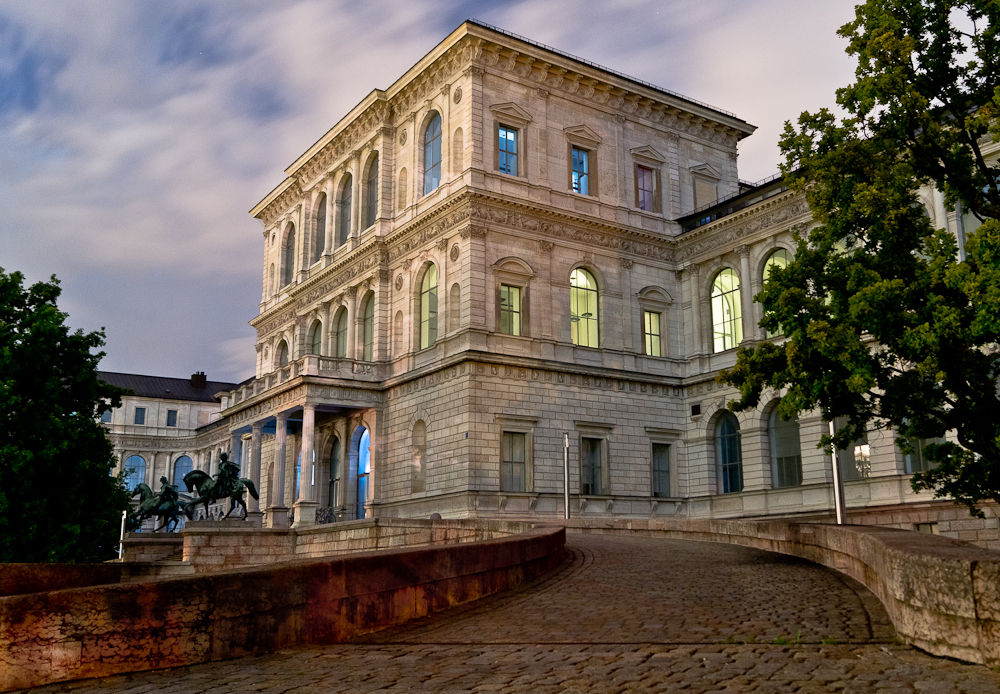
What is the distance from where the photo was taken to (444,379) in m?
40.6

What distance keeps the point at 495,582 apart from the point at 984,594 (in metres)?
7.21

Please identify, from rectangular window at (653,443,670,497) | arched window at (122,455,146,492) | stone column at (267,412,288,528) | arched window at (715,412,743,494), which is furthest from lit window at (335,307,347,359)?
arched window at (122,455,146,492)

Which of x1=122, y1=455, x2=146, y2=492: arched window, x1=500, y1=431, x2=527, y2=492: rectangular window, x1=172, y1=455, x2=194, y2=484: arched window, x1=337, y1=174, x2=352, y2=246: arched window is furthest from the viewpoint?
x1=172, y1=455, x2=194, y2=484: arched window

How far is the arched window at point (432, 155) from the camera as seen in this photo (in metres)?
44.6

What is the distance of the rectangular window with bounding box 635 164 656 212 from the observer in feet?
155

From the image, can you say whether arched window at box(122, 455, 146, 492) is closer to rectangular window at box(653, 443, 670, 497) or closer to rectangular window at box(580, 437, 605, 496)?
rectangular window at box(580, 437, 605, 496)

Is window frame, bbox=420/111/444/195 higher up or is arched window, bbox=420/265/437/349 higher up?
window frame, bbox=420/111/444/195

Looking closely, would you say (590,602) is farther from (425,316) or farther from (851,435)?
(425,316)

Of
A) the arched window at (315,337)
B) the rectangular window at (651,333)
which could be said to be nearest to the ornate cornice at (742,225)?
the rectangular window at (651,333)

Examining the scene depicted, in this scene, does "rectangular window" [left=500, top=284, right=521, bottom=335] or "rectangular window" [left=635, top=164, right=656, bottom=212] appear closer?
"rectangular window" [left=500, top=284, right=521, bottom=335]

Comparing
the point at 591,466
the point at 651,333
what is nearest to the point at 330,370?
the point at 591,466

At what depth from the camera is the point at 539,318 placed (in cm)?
4197

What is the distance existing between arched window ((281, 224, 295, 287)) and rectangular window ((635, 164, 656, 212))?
22488mm

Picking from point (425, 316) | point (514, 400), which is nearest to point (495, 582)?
point (514, 400)
